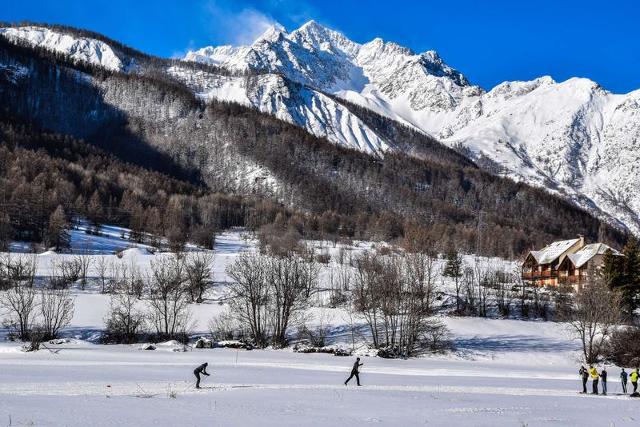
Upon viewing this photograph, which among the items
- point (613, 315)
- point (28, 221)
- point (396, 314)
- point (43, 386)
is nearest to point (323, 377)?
point (43, 386)

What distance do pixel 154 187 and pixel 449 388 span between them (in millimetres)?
180960

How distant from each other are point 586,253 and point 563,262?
442 centimetres

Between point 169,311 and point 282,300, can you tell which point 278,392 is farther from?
point 169,311

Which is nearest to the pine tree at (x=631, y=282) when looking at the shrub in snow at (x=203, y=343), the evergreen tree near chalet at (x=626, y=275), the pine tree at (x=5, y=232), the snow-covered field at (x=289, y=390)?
the evergreen tree near chalet at (x=626, y=275)

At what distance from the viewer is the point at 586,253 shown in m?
86.2

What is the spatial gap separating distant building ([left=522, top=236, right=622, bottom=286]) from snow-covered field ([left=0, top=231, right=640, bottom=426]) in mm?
37283

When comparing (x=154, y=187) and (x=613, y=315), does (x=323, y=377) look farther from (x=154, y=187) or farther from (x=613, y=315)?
(x=154, y=187)

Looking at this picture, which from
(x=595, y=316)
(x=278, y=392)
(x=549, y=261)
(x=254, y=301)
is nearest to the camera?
(x=278, y=392)

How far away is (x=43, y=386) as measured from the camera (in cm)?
2238

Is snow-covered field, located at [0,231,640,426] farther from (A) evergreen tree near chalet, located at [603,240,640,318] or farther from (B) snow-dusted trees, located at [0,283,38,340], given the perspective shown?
(A) evergreen tree near chalet, located at [603,240,640,318]

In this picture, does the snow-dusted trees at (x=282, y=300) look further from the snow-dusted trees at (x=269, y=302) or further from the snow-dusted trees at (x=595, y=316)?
the snow-dusted trees at (x=595, y=316)

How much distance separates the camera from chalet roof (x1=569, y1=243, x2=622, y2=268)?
83.8 meters

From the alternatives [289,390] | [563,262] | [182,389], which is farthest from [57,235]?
[289,390]

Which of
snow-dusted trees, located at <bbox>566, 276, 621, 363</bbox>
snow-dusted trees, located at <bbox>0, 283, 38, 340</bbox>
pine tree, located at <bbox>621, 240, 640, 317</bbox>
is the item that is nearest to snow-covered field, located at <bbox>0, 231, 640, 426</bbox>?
snow-dusted trees, located at <bbox>566, 276, 621, 363</bbox>
